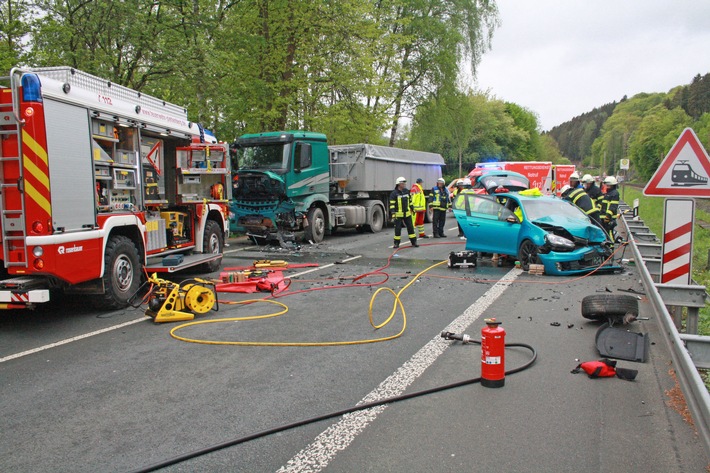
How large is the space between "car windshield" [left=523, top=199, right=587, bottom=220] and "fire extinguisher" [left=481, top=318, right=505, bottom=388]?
6.43 m

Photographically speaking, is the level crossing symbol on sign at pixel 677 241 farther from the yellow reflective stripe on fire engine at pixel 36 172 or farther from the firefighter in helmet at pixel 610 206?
the yellow reflective stripe on fire engine at pixel 36 172

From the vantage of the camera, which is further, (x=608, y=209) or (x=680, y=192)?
(x=608, y=209)

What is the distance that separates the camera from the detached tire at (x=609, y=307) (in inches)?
248

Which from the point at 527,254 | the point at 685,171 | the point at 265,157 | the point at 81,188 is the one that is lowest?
the point at 527,254

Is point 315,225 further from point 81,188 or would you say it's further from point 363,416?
point 363,416

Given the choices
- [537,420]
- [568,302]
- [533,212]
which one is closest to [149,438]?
[537,420]

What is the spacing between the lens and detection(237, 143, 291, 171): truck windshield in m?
15.5

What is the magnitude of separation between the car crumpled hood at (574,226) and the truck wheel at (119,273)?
703cm

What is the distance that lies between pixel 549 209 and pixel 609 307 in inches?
183

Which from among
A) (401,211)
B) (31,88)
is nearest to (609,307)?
(31,88)

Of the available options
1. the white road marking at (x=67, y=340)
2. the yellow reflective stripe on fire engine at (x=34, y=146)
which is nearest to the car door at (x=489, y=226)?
the white road marking at (x=67, y=340)

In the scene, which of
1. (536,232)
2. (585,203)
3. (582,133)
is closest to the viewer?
(536,232)

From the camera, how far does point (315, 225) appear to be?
53.6ft

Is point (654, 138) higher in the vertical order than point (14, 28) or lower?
higher
